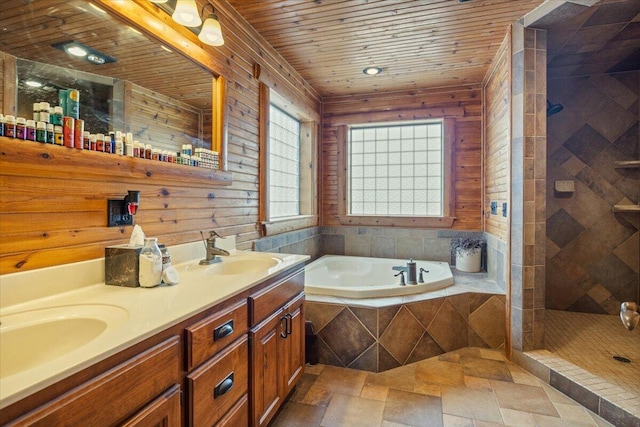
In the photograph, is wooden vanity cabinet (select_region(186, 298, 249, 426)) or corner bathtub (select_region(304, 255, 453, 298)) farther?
corner bathtub (select_region(304, 255, 453, 298))

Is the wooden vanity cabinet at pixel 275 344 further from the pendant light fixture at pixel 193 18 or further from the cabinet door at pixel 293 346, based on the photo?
the pendant light fixture at pixel 193 18

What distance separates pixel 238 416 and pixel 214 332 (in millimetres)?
455

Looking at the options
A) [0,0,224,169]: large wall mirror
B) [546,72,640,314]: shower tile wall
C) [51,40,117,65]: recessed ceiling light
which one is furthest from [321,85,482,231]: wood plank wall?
[51,40,117,65]: recessed ceiling light

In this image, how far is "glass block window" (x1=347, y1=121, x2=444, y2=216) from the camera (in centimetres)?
395

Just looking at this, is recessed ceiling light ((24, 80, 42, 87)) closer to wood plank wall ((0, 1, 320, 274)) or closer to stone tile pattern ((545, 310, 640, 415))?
wood plank wall ((0, 1, 320, 274))

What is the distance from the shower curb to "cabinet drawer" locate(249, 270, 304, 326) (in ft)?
5.65

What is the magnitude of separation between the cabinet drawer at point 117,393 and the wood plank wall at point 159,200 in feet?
2.05

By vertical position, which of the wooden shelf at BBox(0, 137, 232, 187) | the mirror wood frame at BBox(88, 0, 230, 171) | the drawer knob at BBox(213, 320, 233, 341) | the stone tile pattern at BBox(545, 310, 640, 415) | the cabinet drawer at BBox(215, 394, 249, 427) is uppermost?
the mirror wood frame at BBox(88, 0, 230, 171)

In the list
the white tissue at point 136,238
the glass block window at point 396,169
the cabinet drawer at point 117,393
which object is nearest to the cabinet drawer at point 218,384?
the cabinet drawer at point 117,393

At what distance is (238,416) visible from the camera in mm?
1425

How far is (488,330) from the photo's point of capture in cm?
277

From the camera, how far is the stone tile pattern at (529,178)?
7.80 feet

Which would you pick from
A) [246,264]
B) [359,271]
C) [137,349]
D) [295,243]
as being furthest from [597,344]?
[137,349]

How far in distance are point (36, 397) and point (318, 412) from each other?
158 centimetres
